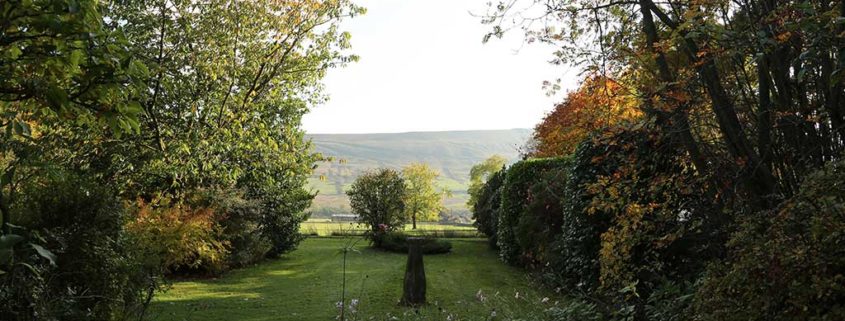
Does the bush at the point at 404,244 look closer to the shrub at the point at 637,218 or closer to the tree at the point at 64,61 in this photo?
the shrub at the point at 637,218

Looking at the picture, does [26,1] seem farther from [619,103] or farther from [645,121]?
[619,103]

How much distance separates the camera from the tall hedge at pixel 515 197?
14.3 metres

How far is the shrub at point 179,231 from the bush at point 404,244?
317 inches

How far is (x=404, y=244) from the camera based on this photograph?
66.7 ft

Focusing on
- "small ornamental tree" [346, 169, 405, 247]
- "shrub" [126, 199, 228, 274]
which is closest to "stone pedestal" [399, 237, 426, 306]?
"shrub" [126, 199, 228, 274]

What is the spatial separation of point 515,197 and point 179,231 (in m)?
8.61

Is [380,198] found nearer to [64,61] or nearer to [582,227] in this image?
[582,227]

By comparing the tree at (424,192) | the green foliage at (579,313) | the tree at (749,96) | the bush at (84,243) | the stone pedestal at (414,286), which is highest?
the tree at (749,96)

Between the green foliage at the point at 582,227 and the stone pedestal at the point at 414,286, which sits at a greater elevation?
the green foliage at the point at 582,227

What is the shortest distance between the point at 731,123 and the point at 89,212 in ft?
19.9

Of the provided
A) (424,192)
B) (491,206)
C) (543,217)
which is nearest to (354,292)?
(543,217)

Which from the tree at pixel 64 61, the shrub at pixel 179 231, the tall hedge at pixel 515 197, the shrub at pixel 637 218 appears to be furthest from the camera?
Result: the tall hedge at pixel 515 197

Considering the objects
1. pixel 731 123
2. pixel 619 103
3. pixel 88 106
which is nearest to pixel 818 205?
pixel 731 123

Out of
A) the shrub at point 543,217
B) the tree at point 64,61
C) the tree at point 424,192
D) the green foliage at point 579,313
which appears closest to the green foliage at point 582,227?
the shrub at point 543,217
